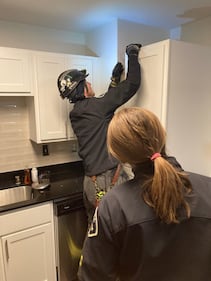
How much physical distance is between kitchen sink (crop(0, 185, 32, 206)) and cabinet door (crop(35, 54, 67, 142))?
1.72 feet

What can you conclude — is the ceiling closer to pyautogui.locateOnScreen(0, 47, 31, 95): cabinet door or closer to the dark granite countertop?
pyautogui.locateOnScreen(0, 47, 31, 95): cabinet door

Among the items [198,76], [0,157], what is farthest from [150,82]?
[0,157]

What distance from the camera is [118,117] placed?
2.80 feet

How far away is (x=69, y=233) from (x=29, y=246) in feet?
1.12

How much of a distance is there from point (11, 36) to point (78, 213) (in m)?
1.72

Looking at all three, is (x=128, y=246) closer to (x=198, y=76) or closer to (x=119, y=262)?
(x=119, y=262)

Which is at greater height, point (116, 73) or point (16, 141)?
point (116, 73)

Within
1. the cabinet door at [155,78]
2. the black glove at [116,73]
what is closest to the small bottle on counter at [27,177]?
the black glove at [116,73]

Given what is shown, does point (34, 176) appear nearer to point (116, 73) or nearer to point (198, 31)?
point (116, 73)

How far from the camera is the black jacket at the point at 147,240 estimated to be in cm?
82

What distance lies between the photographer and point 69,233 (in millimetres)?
2082

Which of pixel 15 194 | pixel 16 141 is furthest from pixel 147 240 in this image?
pixel 16 141

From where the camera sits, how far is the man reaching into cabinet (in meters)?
1.85

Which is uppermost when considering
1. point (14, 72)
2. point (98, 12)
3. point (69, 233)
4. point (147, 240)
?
point (98, 12)
